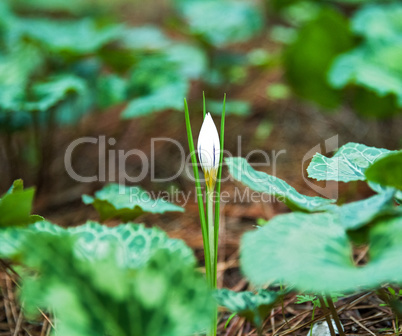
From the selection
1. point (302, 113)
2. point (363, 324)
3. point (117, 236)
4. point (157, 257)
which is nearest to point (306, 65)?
point (302, 113)

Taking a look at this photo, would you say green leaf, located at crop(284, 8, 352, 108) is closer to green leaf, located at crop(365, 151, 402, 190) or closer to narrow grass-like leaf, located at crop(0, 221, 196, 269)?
green leaf, located at crop(365, 151, 402, 190)

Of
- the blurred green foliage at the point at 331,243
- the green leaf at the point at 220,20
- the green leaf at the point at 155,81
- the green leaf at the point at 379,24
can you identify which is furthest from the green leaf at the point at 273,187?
the green leaf at the point at 220,20

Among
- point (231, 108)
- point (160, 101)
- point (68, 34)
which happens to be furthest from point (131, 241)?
point (68, 34)

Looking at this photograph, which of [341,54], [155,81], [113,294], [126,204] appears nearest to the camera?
[113,294]

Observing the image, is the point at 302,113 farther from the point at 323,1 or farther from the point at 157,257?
the point at 157,257

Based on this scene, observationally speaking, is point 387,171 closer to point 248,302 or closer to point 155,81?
point 248,302

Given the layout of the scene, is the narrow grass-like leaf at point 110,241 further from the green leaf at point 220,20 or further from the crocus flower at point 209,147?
the green leaf at point 220,20

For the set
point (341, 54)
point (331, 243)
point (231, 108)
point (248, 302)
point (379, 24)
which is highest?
point (379, 24)

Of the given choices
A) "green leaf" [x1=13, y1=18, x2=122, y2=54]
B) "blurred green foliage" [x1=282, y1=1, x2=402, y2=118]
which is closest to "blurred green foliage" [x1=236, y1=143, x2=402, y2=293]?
"blurred green foliage" [x1=282, y1=1, x2=402, y2=118]
